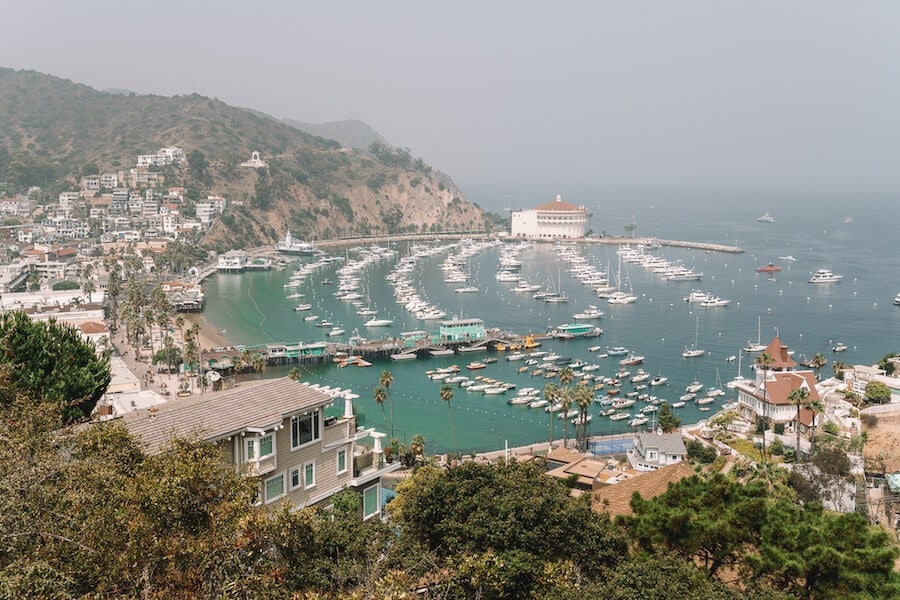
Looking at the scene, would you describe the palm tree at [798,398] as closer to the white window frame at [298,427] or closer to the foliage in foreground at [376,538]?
the foliage in foreground at [376,538]

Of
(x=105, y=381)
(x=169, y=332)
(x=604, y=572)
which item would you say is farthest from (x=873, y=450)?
(x=169, y=332)

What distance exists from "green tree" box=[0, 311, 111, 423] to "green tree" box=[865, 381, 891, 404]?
37409 millimetres

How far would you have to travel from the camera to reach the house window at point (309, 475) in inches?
688

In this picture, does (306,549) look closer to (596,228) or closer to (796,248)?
(796,248)

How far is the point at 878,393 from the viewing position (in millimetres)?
41781

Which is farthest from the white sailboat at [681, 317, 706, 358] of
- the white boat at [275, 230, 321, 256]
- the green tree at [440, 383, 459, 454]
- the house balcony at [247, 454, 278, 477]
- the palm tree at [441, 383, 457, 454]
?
the white boat at [275, 230, 321, 256]

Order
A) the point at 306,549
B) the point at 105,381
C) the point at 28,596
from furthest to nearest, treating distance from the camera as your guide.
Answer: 1. the point at 105,381
2. the point at 306,549
3. the point at 28,596

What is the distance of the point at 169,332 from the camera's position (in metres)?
67.7

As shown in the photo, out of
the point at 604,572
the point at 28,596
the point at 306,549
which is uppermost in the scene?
the point at 28,596

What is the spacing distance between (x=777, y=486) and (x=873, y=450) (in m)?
14.7

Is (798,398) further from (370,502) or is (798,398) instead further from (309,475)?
(309,475)

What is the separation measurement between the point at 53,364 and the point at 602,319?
207 ft

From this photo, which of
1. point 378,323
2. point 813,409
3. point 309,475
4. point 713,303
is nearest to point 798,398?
point 813,409

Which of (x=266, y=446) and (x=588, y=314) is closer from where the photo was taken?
(x=266, y=446)
